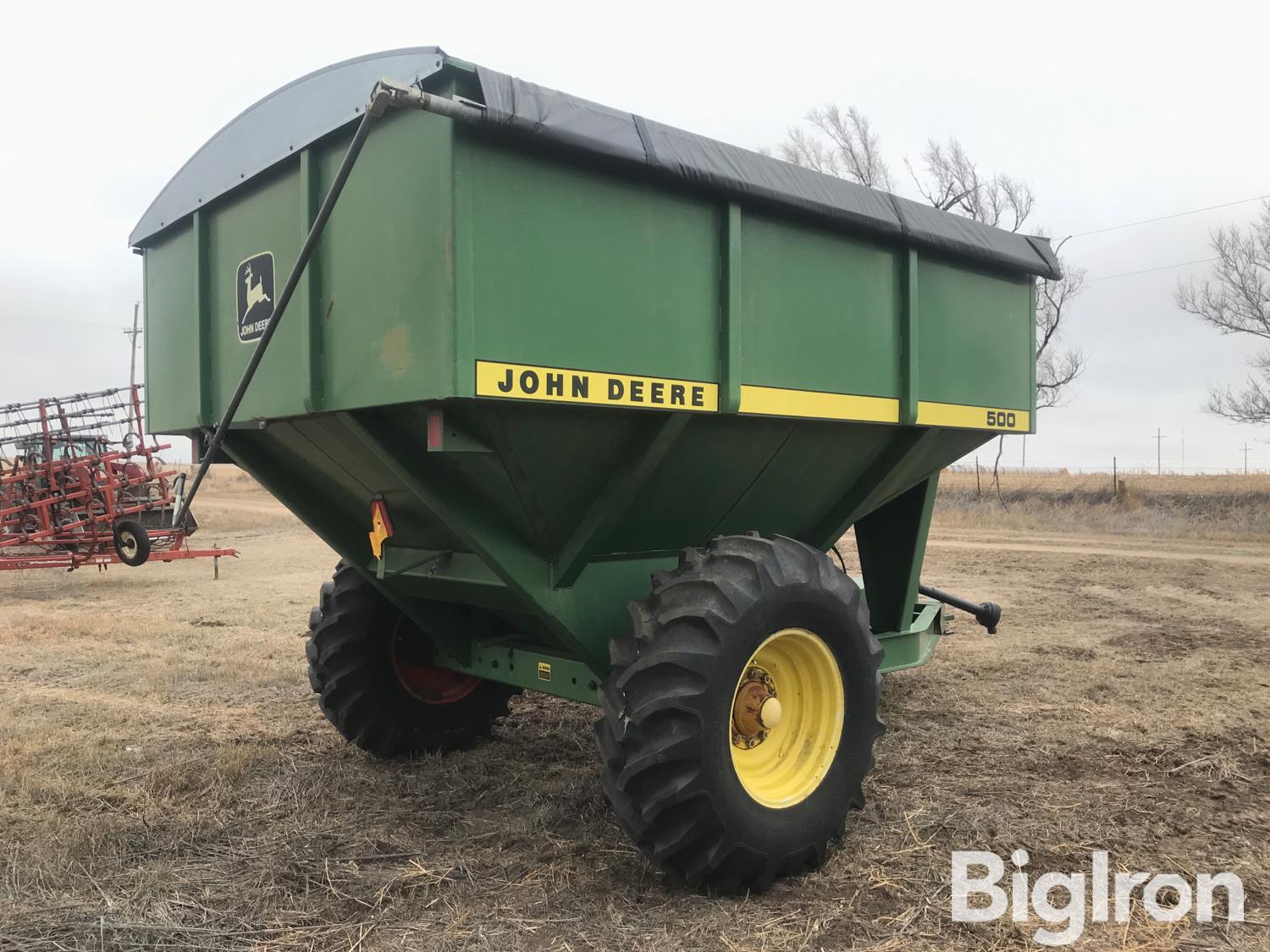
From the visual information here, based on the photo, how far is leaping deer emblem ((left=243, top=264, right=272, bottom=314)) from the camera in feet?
12.8

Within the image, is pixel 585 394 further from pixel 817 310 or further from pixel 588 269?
pixel 817 310

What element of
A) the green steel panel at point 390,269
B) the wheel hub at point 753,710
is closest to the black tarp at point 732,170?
the green steel panel at point 390,269

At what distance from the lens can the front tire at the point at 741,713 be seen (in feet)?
10.8

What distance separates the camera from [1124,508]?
788 inches

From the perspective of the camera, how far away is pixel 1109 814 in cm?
412

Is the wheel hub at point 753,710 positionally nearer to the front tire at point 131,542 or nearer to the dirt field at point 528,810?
the dirt field at point 528,810

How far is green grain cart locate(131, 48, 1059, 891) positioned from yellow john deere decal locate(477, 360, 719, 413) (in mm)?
13

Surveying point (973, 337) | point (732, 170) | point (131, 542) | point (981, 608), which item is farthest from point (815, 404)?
point (131, 542)

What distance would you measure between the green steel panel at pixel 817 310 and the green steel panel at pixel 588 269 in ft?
0.69

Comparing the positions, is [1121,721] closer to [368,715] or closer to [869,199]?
[869,199]

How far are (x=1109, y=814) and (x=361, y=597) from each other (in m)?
3.59

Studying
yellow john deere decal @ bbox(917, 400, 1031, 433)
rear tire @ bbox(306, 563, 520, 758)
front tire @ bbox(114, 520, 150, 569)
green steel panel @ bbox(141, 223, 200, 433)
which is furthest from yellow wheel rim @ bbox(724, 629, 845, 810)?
front tire @ bbox(114, 520, 150, 569)

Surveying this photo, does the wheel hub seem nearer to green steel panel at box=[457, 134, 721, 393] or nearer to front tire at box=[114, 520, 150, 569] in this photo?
green steel panel at box=[457, 134, 721, 393]

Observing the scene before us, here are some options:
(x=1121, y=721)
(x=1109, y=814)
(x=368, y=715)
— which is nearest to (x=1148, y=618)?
(x=1121, y=721)
